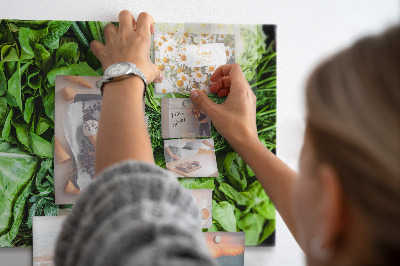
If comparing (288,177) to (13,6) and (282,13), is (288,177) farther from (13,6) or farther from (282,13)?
(13,6)

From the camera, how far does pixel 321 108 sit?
13.7 inches

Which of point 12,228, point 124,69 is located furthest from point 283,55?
point 12,228

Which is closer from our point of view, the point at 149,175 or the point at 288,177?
the point at 149,175

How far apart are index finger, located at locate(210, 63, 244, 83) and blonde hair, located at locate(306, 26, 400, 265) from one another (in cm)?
36

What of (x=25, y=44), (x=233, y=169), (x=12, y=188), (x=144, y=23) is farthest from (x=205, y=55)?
(x=12, y=188)

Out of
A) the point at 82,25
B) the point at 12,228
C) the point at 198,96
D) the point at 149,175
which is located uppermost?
the point at 82,25

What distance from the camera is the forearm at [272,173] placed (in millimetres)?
646

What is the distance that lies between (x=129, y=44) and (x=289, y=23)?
1.06 ft

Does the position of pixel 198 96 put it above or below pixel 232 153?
above

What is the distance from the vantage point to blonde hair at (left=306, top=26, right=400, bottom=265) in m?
0.31

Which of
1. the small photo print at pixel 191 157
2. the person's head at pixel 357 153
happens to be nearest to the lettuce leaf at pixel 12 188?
the small photo print at pixel 191 157

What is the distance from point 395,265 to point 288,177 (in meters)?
0.33

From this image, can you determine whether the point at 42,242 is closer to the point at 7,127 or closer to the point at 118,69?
the point at 7,127

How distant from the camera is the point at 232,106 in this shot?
0.71 m
